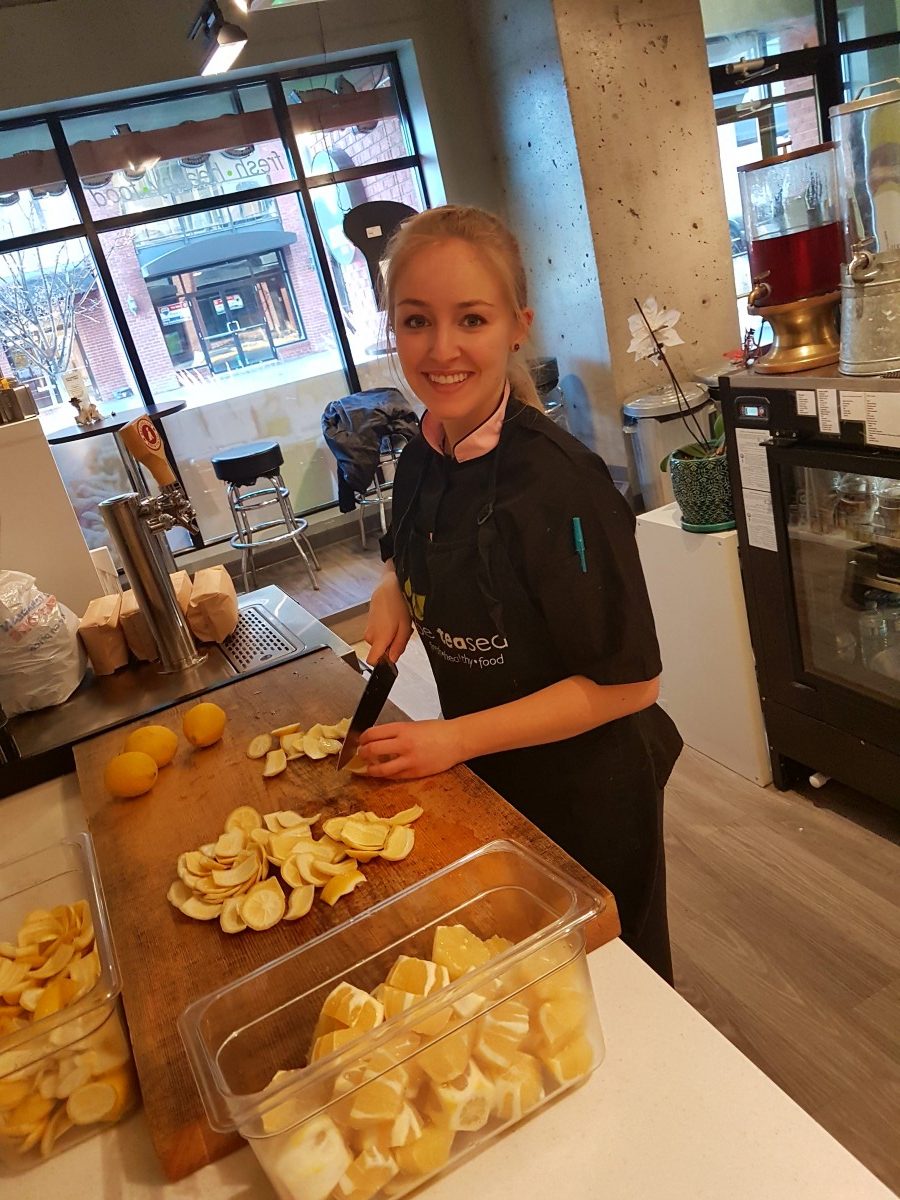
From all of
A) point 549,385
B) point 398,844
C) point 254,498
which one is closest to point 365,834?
point 398,844

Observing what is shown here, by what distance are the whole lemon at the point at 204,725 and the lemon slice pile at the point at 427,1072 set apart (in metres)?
0.63

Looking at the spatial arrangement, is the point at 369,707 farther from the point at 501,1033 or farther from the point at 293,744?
the point at 501,1033

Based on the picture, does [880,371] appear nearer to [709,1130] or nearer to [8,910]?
[709,1130]

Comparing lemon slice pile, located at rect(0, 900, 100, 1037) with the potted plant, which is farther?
the potted plant

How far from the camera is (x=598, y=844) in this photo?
113 centimetres

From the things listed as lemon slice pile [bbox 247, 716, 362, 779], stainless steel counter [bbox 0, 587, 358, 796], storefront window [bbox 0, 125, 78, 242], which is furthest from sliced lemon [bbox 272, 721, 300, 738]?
storefront window [bbox 0, 125, 78, 242]

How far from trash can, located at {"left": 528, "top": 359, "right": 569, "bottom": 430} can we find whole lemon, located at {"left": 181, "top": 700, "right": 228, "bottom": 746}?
3.20m

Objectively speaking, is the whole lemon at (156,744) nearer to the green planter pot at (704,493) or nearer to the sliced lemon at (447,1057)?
the sliced lemon at (447,1057)

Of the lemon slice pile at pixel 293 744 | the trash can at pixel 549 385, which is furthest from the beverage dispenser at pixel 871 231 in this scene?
the trash can at pixel 549 385

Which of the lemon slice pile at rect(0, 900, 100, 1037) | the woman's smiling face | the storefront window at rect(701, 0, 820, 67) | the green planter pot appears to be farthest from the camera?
the storefront window at rect(701, 0, 820, 67)

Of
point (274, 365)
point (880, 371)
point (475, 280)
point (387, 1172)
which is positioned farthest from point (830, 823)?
point (274, 365)

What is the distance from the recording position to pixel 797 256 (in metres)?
1.84

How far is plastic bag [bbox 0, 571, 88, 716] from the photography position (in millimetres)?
1507

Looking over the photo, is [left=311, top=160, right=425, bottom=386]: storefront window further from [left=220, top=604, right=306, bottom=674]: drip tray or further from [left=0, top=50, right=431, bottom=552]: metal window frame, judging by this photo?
[left=220, top=604, right=306, bottom=674]: drip tray
